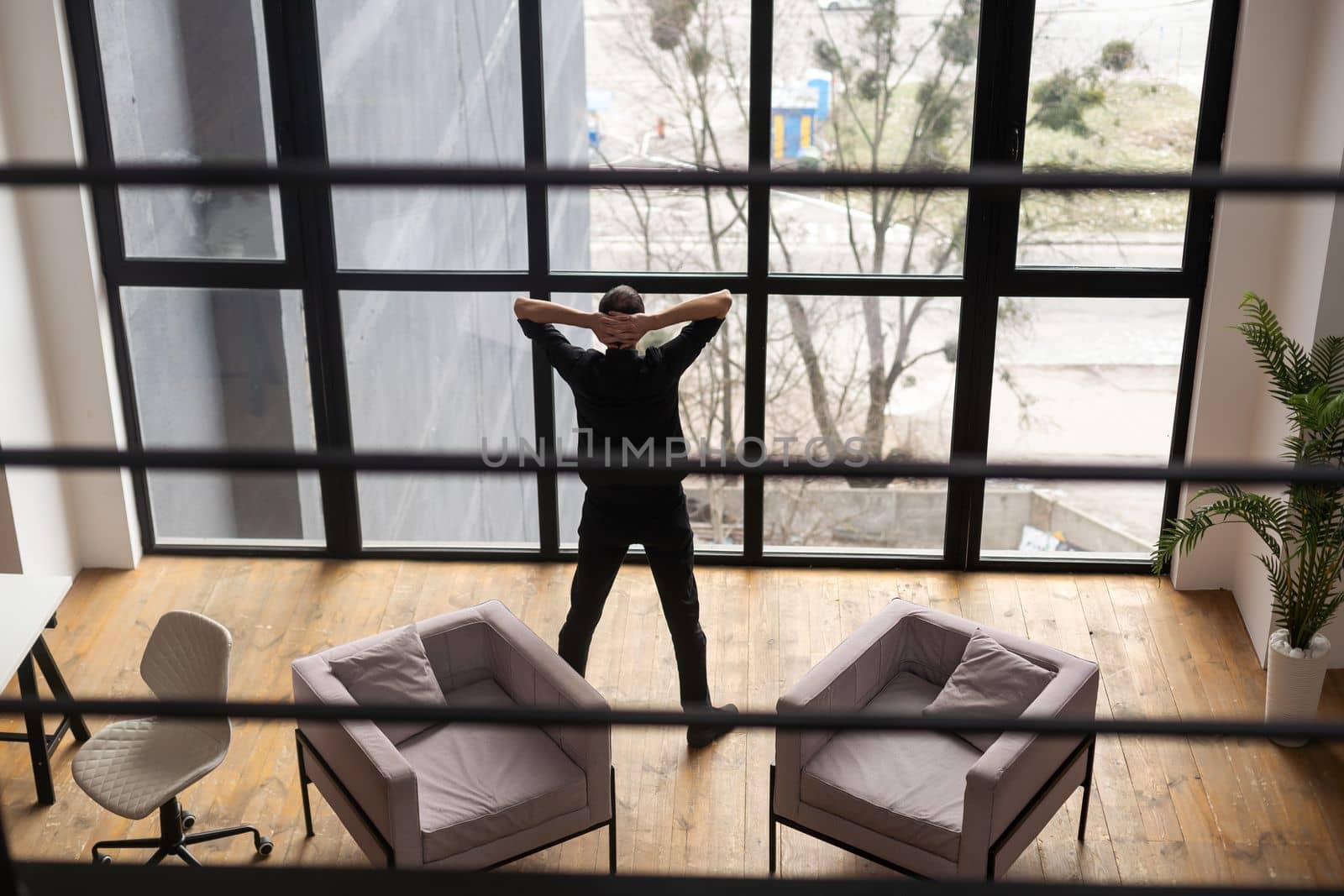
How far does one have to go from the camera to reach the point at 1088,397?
544 cm

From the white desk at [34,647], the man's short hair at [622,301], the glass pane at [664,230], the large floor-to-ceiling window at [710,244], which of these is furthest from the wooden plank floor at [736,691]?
the man's short hair at [622,301]

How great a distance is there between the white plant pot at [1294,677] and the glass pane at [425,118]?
3.15 m

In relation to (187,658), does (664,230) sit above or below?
above

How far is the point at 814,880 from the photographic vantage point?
1.18 m

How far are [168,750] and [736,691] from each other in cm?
200

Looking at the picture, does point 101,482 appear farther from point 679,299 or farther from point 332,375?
point 679,299

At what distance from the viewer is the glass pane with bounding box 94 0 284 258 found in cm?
515

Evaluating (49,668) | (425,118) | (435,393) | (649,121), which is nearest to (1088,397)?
(649,121)

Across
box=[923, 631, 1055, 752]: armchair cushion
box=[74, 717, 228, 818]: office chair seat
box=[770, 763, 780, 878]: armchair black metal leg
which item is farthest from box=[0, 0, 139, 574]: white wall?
box=[923, 631, 1055, 752]: armchair cushion

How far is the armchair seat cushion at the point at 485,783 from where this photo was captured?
366cm

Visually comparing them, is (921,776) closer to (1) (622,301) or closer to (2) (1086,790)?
(2) (1086,790)

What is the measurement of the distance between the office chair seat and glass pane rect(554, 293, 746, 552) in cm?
193

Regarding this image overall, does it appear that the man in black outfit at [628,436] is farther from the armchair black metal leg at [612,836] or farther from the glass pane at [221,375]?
the glass pane at [221,375]

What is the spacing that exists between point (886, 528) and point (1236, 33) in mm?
2338
